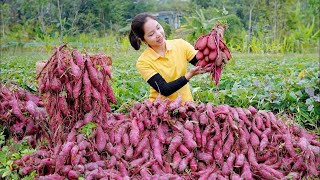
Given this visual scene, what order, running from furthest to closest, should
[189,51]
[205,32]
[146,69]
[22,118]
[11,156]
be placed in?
1. [205,32]
2. [189,51]
3. [146,69]
4. [22,118]
5. [11,156]

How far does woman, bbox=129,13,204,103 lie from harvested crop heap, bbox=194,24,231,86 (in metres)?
0.17

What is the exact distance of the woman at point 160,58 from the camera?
316 centimetres

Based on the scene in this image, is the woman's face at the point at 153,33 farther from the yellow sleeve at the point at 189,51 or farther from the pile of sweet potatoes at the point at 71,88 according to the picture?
the pile of sweet potatoes at the point at 71,88

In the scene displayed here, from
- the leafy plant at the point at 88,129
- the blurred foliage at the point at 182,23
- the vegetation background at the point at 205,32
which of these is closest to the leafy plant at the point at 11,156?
the vegetation background at the point at 205,32

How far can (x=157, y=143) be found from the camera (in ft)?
8.97

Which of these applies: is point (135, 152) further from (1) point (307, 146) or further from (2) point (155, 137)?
(1) point (307, 146)

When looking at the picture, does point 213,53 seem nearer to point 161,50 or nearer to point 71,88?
point 161,50

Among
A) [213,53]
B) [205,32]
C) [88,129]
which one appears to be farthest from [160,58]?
[205,32]

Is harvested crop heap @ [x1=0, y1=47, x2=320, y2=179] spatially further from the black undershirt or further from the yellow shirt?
the yellow shirt

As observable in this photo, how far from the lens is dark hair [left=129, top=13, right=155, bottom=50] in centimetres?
316

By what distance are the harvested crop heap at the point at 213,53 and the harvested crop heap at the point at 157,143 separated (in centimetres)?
28

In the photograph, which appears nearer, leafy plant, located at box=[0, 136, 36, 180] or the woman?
leafy plant, located at box=[0, 136, 36, 180]

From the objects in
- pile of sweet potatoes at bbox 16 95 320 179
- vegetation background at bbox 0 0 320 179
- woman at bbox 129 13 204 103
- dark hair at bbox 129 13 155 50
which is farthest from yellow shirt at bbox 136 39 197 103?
pile of sweet potatoes at bbox 16 95 320 179

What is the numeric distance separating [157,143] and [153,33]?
886 mm
